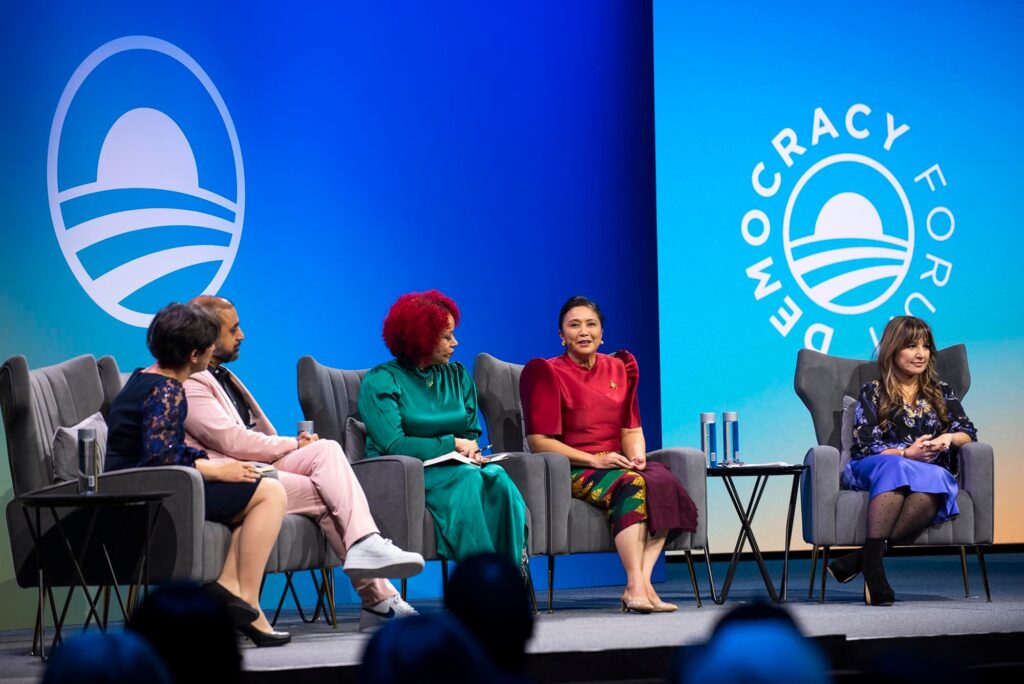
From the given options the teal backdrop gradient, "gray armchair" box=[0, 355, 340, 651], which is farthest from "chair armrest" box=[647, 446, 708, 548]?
the teal backdrop gradient

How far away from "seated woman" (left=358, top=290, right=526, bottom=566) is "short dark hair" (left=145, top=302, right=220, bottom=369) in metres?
0.98

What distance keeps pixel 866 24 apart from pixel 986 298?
5.35 ft

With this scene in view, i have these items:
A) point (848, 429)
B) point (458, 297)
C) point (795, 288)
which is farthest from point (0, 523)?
point (795, 288)

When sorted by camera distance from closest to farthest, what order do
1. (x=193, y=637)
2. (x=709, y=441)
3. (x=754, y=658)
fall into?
(x=754, y=658) < (x=193, y=637) < (x=709, y=441)

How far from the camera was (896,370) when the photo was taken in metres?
5.30

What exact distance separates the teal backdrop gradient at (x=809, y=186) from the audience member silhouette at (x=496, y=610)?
552 cm

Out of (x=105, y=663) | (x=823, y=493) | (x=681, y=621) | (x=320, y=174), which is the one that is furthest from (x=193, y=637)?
(x=320, y=174)

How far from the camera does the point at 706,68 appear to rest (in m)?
6.84

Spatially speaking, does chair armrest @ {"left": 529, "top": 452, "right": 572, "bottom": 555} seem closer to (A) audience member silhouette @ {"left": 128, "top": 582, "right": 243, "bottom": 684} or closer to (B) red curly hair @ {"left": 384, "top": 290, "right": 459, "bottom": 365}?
(B) red curly hair @ {"left": 384, "top": 290, "right": 459, "bottom": 365}

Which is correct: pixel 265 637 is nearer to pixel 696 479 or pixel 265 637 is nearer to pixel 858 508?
pixel 696 479

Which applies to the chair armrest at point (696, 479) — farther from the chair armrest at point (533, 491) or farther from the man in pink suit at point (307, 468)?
the man in pink suit at point (307, 468)

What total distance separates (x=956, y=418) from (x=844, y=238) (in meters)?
1.91

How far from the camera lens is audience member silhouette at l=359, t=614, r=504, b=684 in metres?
0.94

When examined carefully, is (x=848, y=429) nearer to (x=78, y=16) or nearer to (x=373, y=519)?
(x=373, y=519)
